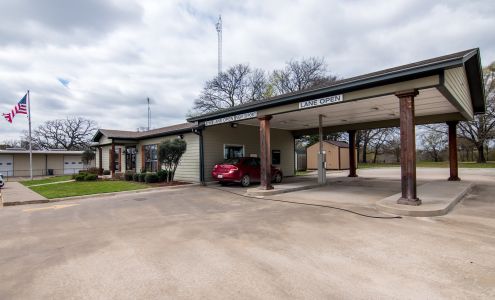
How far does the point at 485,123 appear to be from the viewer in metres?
32.6

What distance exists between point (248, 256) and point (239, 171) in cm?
853

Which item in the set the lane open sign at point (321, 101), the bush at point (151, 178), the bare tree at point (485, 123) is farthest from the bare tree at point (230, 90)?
the lane open sign at point (321, 101)

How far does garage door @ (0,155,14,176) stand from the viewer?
2781cm

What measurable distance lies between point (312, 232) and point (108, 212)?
5.43 m

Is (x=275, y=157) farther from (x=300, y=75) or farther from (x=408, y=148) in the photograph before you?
(x=300, y=75)

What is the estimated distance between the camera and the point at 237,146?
15.6m

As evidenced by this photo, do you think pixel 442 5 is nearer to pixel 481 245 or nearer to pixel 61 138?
pixel 481 245

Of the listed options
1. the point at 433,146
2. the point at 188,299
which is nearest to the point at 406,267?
the point at 188,299

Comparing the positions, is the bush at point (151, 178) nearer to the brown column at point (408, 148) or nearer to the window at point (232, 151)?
the window at point (232, 151)

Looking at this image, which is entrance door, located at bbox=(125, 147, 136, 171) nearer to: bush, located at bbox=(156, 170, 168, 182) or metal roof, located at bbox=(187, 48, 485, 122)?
bush, located at bbox=(156, 170, 168, 182)

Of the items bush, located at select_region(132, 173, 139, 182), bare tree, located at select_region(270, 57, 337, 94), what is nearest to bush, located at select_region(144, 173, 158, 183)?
bush, located at select_region(132, 173, 139, 182)

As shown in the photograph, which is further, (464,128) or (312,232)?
(464,128)

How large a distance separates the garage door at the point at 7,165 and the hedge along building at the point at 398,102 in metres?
25.6

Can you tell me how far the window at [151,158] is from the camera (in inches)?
683
